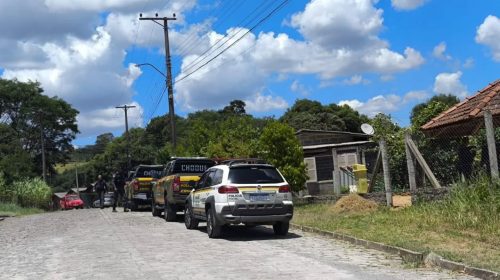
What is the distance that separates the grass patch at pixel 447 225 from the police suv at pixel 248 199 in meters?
1.34

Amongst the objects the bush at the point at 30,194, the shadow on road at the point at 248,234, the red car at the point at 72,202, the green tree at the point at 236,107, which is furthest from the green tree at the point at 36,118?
the shadow on road at the point at 248,234

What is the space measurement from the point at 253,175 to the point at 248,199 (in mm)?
667

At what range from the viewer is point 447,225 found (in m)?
12.1

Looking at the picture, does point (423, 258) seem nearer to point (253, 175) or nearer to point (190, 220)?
point (253, 175)

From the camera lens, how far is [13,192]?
42.8m

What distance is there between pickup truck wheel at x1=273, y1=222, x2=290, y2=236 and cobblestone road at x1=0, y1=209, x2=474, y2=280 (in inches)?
8.5

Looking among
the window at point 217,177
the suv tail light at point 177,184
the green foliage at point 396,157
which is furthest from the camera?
the green foliage at point 396,157

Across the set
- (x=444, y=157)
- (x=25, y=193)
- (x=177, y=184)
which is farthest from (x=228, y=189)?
(x=25, y=193)

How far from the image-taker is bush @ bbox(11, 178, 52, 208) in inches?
1713

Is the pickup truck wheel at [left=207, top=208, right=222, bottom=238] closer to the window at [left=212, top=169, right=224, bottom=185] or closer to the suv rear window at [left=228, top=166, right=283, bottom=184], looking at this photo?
the window at [left=212, top=169, right=224, bottom=185]

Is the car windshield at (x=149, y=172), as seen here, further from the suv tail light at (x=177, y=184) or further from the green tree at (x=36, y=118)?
the green tree at (x=36, y=118)

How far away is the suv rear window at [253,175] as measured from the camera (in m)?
13.6

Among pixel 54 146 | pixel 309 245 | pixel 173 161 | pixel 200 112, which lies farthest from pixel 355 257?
pixel 200 112

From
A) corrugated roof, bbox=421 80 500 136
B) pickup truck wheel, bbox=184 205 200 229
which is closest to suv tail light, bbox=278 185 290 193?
pickup truck wheel, bbox=184 205 200 229
